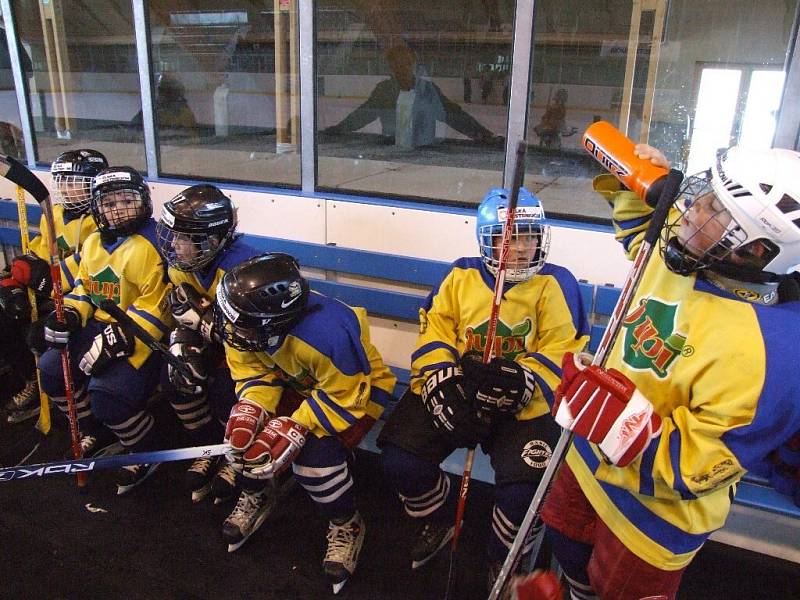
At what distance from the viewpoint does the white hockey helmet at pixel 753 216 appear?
0.97m

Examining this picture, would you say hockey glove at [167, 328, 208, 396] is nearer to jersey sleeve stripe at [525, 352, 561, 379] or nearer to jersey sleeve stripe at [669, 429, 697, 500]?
jersey sleeve stripe at [525, 352, 561, 379]

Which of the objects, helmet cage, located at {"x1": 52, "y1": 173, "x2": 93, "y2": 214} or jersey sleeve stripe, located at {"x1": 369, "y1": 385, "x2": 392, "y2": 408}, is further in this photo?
helmet cage, located at {"x1": 52, "y1": 173, "x2": 93, "y2": 214}

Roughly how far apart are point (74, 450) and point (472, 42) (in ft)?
7.34

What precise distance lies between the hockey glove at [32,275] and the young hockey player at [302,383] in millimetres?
1150

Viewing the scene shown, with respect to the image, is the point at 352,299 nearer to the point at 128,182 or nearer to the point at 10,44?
the point at 128,182

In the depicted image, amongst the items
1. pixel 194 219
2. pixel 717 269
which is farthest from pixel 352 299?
pixel 717 269

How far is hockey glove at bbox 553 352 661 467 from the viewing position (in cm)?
103

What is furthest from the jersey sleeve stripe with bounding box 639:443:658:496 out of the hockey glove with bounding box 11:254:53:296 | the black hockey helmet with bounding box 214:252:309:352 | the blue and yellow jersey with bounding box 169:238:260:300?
the hockey glove with bounding box 11:254:53:296

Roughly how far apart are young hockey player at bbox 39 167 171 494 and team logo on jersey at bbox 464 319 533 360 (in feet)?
3.84

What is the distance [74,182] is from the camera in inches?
97.0

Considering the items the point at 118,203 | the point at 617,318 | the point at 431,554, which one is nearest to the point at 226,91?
the point at 118,203

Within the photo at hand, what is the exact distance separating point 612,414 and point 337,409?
0.95m

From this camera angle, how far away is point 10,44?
11.0 feet

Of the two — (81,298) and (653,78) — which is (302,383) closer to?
(81,298)
